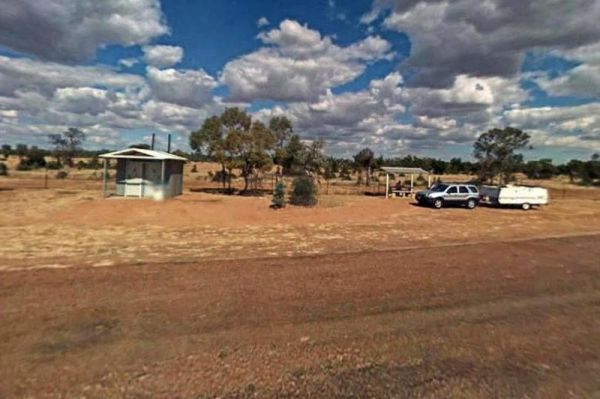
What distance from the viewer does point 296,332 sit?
16.8ft

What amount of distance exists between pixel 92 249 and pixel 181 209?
9236mm

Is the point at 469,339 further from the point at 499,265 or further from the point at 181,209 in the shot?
the point at 181,209

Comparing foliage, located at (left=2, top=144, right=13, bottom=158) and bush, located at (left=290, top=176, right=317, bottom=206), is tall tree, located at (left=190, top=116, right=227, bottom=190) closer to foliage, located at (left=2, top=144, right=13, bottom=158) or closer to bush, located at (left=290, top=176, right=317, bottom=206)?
bush, located at (left=290, top=176, right=317, bottom=206)

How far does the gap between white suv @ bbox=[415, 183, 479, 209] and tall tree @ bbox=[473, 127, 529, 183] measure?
80.7 feet

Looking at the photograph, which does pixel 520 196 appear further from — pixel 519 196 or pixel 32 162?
pixel 32 162

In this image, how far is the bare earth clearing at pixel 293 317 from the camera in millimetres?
3922

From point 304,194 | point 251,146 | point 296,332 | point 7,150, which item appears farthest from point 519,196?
point 7,150

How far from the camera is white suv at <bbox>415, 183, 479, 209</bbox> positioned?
24.2 m

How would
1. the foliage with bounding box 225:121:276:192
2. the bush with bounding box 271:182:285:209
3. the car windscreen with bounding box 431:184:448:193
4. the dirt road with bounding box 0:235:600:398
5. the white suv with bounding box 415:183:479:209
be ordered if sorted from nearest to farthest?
the dirt road with bounding box 0:235:600:398 → the bush with bounding box 271:182:285:209 → the white suv with bounding box 415:183:479:209 → the car windscreen with bounding box 431:184:448:193 → the foliage with bounding box 225:121:276:192

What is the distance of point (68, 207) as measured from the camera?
61.3ft

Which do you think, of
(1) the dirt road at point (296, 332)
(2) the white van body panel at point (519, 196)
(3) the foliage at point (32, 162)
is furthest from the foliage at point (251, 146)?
(3) the foliage at point (32, 162)

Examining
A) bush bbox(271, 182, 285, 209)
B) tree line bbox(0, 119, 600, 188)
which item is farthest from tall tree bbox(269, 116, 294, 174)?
bush bbox(271, 182, 285, 209)

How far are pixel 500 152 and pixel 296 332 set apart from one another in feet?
155

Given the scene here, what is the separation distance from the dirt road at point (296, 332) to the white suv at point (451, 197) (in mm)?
15925
